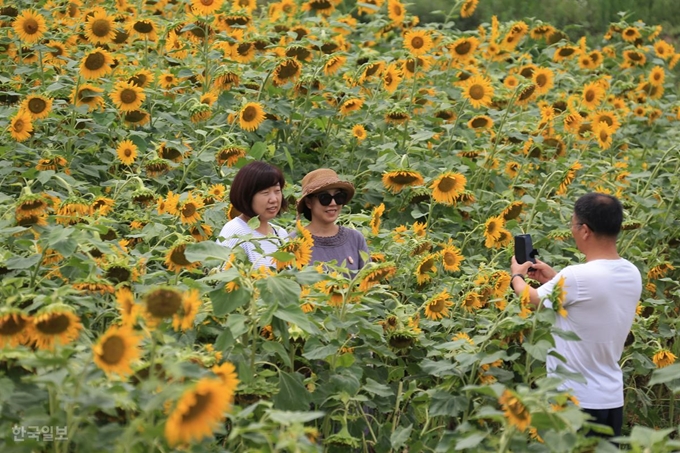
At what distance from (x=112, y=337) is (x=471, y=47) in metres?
3.97

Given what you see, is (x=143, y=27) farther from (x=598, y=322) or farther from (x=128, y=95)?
(x=598, y=322)

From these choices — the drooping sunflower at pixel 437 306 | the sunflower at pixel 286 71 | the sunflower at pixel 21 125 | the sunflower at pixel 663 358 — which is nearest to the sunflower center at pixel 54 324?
the drooping sunflower at pixel 437 306

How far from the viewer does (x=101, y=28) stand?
4746 mm

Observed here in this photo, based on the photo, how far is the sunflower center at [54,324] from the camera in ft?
6.87

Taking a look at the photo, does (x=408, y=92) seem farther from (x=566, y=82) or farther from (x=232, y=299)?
(x=232, y=299)

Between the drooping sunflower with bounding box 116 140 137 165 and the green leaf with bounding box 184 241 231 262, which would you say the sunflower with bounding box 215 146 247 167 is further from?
the green leaf with bounding box 184 241 231 262

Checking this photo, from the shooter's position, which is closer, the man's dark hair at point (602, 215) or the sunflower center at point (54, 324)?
the sunflower center at point (54, 324)

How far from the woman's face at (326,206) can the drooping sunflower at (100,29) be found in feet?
5.41

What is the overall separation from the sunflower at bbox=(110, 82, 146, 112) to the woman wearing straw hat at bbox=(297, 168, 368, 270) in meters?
1.03

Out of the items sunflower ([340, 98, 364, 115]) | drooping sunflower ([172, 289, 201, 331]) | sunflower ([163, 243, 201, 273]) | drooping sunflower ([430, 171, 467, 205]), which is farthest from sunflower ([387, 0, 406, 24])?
drooping sunflower ([172, 289, 201, 331])

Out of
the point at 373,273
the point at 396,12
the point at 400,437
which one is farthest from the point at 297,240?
the point at 396,12

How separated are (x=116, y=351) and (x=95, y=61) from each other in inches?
101

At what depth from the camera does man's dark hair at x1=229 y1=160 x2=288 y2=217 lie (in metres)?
3.55

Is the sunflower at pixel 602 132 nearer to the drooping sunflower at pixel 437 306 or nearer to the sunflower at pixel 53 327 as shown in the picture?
the drooping sunflower at pixel 437 306
